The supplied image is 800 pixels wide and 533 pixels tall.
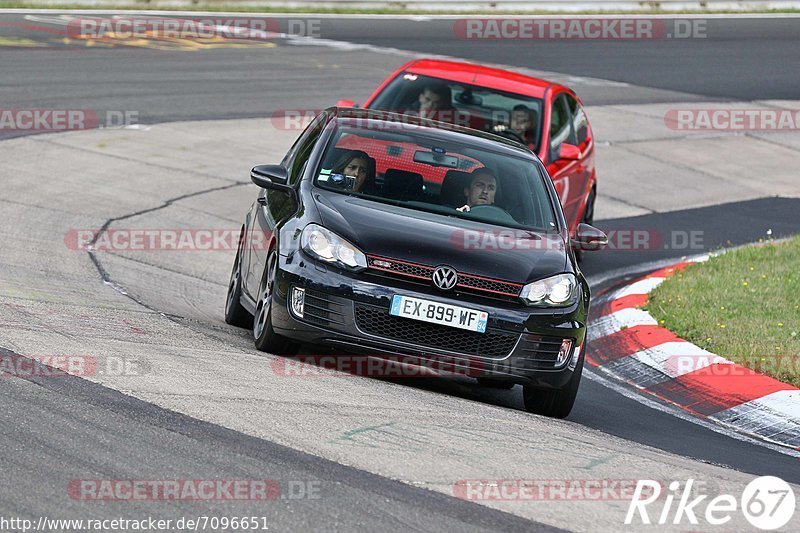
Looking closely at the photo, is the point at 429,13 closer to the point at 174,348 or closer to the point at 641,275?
the point at 641,275

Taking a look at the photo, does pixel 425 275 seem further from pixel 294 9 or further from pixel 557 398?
pixel 294 9

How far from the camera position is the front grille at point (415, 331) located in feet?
24.1

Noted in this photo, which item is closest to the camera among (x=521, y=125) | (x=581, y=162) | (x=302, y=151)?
(x=302, y=151)

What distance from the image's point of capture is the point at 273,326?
7676mm

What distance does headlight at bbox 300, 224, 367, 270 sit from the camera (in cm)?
742

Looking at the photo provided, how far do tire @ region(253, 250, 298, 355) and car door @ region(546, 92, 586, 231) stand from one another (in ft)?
14.9

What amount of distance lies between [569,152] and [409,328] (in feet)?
17.0

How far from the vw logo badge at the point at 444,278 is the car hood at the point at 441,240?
6 centimetres

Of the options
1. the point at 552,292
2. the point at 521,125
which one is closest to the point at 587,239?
the point at 552,292

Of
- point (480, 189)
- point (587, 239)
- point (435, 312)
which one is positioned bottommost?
point (435, 312)

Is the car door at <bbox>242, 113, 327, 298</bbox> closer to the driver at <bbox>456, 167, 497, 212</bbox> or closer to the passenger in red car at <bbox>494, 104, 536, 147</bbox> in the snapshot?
the driver at <bbox>456, 167, 497, 212</bbox>

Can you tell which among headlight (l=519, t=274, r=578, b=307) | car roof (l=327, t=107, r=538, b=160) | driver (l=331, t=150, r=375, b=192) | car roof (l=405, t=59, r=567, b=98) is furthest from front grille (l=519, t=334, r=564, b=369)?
car roof (l=405, t=59, r=567, b=98)

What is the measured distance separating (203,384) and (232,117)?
11972mm

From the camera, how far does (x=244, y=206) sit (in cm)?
1389
